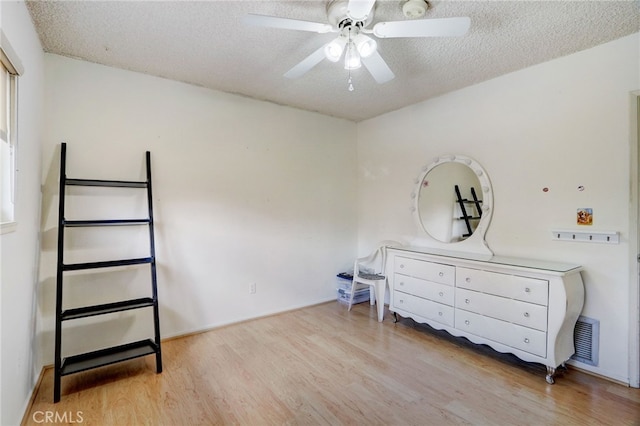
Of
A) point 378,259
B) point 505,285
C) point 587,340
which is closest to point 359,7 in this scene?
point 505,285

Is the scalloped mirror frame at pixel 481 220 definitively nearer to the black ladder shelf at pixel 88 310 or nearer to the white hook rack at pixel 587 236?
the white hook rack at pixel 587 236

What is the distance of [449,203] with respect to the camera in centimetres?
313

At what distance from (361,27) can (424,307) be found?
7.69 ft

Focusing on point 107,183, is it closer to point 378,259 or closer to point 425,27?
point 425,27

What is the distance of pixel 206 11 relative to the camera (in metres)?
1.83

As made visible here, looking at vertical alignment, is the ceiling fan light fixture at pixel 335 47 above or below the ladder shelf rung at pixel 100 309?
above

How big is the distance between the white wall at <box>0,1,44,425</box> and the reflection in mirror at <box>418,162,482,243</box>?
3.20m

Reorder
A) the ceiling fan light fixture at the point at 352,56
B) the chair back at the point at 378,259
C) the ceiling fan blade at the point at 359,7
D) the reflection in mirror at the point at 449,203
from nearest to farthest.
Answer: the ceiling fan blade at the point at 359,7
the ceiling fan light fixture at the point at 352,56
the reflection in mirror at the point at 449,203
the chair back at the point at 378,259

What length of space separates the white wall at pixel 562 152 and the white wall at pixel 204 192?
1.44 metres

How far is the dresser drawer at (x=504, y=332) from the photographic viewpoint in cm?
217

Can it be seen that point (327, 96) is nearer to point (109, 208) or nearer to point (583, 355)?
point (109, 208)

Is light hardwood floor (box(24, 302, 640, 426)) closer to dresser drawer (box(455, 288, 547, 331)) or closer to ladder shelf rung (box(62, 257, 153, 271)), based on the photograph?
dresser drawer (box(455, 288, 547, 331))

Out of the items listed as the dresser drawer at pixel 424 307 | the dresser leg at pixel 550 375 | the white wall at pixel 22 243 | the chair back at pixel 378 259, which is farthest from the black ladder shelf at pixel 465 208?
the white wall at pixel 22 243

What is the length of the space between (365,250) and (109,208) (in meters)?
2.84
